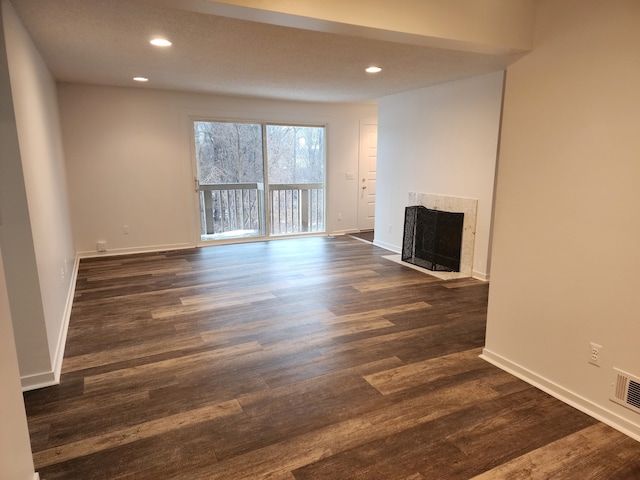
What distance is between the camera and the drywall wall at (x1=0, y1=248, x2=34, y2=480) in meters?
1.38

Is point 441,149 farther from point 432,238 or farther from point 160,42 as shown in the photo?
point 160,42

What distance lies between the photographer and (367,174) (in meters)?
7.54

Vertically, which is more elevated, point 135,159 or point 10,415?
point 135,159

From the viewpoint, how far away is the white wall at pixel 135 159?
538 cm

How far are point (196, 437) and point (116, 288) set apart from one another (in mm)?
2791

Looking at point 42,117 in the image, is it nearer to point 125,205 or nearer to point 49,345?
point 49,345

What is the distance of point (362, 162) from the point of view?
24.4ft

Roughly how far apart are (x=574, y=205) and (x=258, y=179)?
17.0ft

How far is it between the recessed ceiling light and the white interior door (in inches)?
179

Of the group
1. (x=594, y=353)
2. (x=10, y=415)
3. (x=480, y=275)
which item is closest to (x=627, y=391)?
(x=594, y=353)

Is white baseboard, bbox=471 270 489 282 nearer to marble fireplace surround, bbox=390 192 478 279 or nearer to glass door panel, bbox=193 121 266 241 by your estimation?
marble fireplace surround, bbox=390 192 478 279

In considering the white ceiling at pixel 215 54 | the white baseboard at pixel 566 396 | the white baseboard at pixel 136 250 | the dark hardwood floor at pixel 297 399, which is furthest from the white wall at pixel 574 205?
the white baseboard at pixel 136 250

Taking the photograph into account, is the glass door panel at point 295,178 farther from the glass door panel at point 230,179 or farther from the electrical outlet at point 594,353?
the electrical outlet at point 594,353

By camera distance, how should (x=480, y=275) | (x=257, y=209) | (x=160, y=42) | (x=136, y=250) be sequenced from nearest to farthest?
(x=160, y=42) → (x=480, y=275) → (x=136, y=250) → (x=257, y=209)
